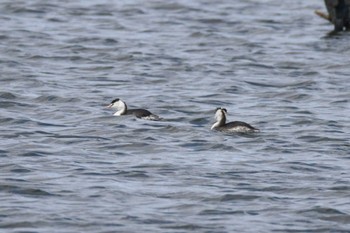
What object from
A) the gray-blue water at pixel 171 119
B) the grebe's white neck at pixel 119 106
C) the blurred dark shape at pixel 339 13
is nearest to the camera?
the gray-blue water at pixel 171 119

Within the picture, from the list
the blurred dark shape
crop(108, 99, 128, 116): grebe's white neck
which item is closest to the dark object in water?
the blurred dark shape

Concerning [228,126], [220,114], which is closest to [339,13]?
[220,114]

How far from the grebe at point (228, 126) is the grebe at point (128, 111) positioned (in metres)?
1.18

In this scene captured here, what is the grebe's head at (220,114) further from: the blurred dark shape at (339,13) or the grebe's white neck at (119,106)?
the blurred dark shape at (339,13)

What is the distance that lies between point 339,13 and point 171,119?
10964 mm

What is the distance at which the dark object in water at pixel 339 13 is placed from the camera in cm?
3239

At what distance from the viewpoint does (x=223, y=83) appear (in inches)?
1110

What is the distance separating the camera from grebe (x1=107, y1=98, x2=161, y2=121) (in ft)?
76.0

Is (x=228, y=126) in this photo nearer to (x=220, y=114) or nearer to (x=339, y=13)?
(x=220, y=114)

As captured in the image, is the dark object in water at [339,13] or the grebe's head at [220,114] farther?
the dark object in water at [339,13]

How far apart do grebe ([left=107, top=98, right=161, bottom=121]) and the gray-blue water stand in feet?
0.56

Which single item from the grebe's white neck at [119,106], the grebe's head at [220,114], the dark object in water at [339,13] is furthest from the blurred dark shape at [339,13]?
the grebe's head at [220,114]

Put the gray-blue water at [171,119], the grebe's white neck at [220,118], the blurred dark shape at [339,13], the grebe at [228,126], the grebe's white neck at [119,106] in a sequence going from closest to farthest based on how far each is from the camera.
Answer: the gray-blue water at [171,119] < the grebe at [228,126] < the grebe's white neck at [220,118] < the grebe's white neck at [119,106] < the blurred dark shape at [339,13]

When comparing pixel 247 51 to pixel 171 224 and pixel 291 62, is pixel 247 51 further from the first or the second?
pixel 171 224
